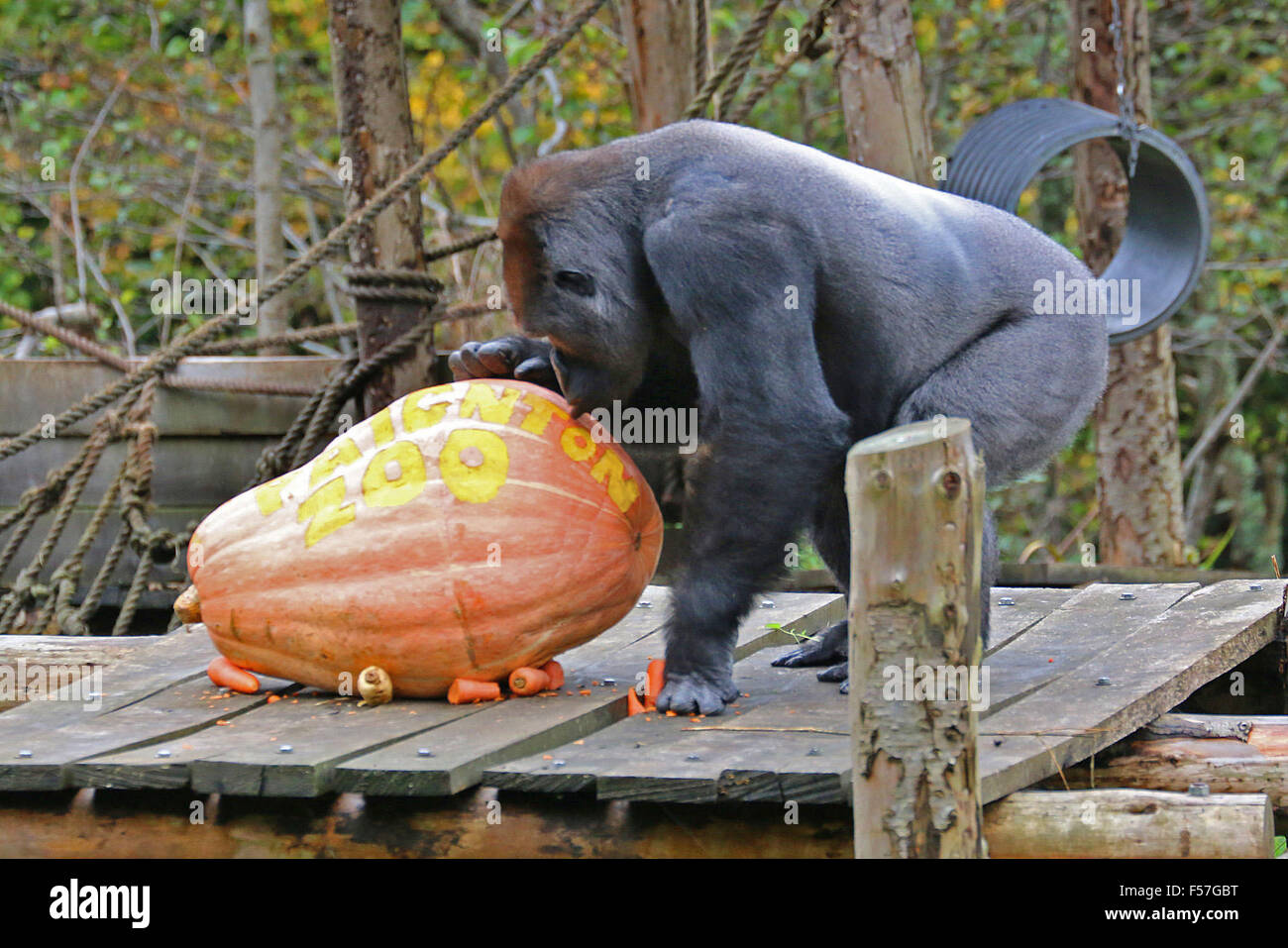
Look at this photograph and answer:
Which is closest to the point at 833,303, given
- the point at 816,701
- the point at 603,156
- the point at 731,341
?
the point at 731,341

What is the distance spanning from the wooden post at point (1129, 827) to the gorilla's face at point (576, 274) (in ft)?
4.11

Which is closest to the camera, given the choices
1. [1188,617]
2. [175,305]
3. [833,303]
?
[833,303]

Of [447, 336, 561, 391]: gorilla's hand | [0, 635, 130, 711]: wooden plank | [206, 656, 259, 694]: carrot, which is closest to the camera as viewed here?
[206, 656, 259, 694]: carrot

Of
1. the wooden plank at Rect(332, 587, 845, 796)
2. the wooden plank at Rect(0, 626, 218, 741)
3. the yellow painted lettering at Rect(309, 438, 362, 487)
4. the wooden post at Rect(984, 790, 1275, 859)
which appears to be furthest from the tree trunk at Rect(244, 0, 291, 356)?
the wooden post at Rect(984, 790, 1275, 859)

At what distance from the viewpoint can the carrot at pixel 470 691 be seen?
3.04 metres

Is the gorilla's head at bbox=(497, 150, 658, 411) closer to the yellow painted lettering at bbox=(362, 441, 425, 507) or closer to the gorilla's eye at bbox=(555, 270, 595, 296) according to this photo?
the gorilla's eye at bbox=(555, 270, 595, 296)

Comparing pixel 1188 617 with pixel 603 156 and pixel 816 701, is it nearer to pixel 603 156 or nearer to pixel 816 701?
pixel 816 701

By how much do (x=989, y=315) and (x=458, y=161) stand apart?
7.22 metres

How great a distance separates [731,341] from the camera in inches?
113

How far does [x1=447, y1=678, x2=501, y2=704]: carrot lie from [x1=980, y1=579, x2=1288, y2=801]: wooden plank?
3.41 ft

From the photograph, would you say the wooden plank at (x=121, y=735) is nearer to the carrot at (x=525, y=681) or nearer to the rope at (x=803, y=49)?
the carrot at (x=525, y=681)

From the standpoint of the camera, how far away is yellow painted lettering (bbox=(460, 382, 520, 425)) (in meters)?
3.12

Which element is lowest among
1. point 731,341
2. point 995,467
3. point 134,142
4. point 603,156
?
point 995,467

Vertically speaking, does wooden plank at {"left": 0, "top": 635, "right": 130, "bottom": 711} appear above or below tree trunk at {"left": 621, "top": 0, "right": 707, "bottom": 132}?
below
